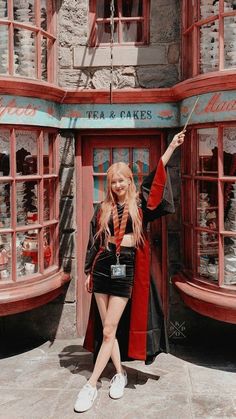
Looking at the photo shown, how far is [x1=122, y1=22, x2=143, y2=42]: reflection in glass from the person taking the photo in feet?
18.4

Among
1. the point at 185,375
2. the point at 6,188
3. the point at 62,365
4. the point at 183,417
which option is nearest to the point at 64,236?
the point at 6,188

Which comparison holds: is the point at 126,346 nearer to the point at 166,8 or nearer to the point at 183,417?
the point at 183,417

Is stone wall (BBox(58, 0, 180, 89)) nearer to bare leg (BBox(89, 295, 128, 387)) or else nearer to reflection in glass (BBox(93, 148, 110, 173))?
reflection in glass (BBox(93, 148, 110, 173))

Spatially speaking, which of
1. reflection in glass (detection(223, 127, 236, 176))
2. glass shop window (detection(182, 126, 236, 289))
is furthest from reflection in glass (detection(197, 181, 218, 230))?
reflection in glass (detection(223, 127, 236, 176))

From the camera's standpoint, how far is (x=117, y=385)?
4320 mm

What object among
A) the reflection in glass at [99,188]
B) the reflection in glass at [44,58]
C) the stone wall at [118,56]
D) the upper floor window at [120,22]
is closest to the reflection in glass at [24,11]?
the reflection in glass at [44,58]

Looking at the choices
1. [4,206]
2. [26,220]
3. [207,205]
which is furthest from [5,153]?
[207,205]

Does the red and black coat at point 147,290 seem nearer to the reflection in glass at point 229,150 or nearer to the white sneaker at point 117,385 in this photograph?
the white sneaker at point 117,385

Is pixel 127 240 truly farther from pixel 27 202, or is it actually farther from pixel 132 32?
pixel 132 32

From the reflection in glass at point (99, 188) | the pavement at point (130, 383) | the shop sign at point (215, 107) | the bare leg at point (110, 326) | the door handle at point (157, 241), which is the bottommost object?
the pavement at point (130, 383)

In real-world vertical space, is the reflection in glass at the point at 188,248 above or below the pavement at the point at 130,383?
above

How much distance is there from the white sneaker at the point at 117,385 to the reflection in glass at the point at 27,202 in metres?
1.83

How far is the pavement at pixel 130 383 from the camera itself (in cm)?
401

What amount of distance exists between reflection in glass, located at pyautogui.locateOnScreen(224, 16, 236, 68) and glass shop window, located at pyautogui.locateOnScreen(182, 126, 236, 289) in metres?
0.63
